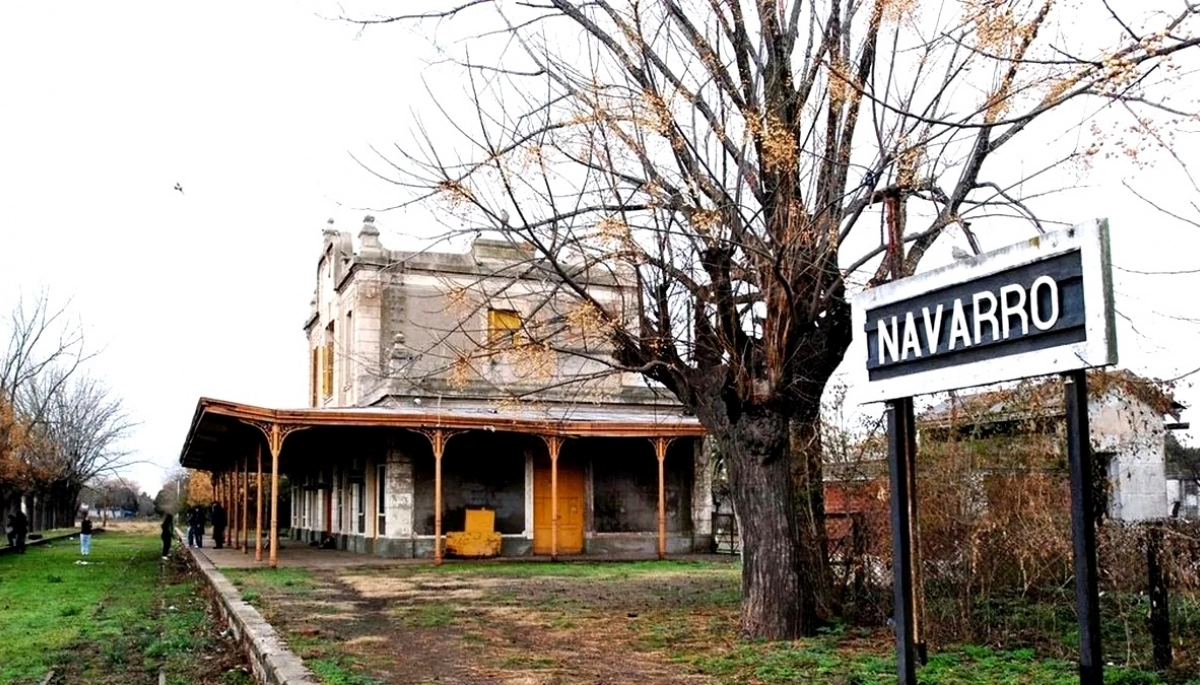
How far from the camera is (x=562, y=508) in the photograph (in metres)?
26.2

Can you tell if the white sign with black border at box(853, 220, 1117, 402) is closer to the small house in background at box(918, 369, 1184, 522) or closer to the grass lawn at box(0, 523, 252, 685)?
the small house in background at box(918, 369, 1184, 522)

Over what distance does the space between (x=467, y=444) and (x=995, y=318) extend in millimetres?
21214

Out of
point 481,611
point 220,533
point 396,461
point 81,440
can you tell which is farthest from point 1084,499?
point 81,440

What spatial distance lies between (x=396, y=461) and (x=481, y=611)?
11.3m

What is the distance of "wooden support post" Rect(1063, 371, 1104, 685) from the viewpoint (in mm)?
4262

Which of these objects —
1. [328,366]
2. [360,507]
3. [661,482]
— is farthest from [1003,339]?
[328,366]

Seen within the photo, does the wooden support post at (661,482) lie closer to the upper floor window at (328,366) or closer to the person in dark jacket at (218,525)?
the upper floor window at (328,366)

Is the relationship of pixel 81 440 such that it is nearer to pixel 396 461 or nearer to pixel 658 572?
pixel 396 461

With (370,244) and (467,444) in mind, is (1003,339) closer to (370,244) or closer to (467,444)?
(467,444)

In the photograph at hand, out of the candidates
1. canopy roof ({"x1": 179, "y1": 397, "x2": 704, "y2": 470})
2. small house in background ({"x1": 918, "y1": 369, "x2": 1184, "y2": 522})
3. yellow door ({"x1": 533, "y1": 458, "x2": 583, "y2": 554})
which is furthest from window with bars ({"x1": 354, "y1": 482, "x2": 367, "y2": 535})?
small house in background ({"x1": 918, "y1": 369, "x2": 1184, "y2": 522})

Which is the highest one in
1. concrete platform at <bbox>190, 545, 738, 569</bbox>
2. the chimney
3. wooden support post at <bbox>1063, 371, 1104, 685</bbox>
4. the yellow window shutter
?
the chimney

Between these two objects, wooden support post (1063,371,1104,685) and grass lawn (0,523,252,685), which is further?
grass lawn (0,523,252,685)

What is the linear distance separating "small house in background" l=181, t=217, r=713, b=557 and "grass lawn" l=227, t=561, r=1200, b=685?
5.45m

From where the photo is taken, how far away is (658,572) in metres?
20.3
